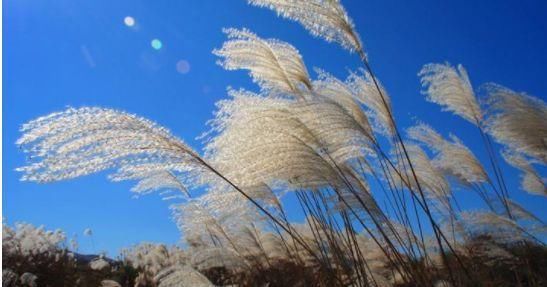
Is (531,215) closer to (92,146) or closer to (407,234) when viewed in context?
(407,234)

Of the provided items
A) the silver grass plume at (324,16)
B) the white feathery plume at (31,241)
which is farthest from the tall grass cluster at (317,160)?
the white feathery plume at (31,241)

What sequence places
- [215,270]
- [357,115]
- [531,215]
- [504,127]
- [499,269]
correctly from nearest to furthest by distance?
[357,115] < [531,215] < [504,127] < [499,269] < [215,270]

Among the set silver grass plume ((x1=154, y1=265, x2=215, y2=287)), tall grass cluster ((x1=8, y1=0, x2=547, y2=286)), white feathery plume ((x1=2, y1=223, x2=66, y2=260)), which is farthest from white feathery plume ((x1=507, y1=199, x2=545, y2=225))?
white feathery plume ((x1=2, y1=223, x2=66, y2=260))

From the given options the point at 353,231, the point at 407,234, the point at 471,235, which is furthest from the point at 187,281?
the point at 471,235

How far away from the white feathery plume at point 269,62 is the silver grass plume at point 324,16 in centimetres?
62

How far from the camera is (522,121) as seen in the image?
162 inches

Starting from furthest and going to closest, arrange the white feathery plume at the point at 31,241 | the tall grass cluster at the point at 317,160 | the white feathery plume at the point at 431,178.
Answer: the white feathery plume at the point at 31,241 → the white feathery plume at the point at 431,178 → the tall grass cluster at the point at 317,160

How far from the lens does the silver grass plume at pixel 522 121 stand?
4.01 metres

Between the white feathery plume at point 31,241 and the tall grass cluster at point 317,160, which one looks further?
the white feathery plume at point 31,241

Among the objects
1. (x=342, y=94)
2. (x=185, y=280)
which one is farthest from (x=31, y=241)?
(x=342, y=94)

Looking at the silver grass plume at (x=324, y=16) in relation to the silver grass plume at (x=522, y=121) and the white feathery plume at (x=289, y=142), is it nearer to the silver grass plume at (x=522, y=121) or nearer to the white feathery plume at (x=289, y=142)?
the white feathery plume at (x=289, y=142)

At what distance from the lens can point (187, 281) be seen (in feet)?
13.6

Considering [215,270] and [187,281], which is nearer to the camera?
[187,281]

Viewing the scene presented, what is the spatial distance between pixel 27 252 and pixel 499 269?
6394mm
